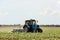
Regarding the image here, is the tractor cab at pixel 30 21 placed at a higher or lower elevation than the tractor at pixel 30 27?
higher

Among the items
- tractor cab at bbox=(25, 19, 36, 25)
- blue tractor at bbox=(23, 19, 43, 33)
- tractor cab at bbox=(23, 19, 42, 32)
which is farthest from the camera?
blue tractor at bbox=(23, 19, 43, 33)

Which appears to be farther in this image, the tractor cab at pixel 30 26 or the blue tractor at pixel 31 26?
the blue tractor at pixel 31 26

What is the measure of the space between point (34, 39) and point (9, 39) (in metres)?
2.26

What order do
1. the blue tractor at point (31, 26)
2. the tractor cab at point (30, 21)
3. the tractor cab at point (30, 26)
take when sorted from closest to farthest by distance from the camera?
the tractor cab at point (30, 21) < the tractor cab at point (30, 26) < the blue tractor at point (31, 26)

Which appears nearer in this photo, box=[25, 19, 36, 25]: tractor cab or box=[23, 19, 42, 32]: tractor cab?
box=[25, 19, 36, 25]: tractor cab

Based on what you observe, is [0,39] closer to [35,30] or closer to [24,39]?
[24,39]

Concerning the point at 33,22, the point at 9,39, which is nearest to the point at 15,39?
the point at 9,39

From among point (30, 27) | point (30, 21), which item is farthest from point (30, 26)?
point (30, 21)

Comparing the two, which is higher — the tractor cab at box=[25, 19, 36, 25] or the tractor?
the tractor cab at box=[25, 19, 36, 25]

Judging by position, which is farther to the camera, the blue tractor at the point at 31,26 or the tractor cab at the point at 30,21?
the blue tractor at the point at 31,26

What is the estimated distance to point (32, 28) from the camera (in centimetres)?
3300

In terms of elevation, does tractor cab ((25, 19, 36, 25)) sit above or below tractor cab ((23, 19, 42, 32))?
above

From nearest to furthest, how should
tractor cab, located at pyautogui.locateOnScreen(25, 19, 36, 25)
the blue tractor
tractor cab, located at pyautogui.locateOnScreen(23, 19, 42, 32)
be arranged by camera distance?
tractor cab, located at pyautogui.locateOnScreen(25, 19, 36, 25)
tractor cab, located at pyautogui.locateOnScreen(23, 19, 42, 32)
the blue tractor

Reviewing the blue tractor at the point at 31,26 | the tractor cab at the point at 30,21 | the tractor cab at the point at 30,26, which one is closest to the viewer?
the tractor cab at the point at 30,21
